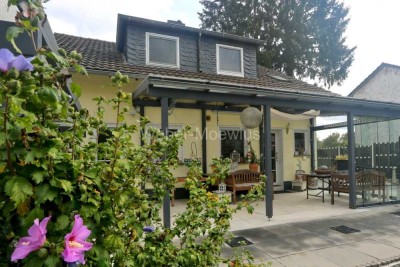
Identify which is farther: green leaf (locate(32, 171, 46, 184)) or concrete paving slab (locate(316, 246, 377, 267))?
concrete paving slab (locate(316, 246, 377, 267))

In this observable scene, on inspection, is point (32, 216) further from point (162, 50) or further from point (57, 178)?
point (162, 50)

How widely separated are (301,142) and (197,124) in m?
4.79

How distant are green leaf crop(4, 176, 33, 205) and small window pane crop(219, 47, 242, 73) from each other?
936 cm

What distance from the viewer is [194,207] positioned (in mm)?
2020

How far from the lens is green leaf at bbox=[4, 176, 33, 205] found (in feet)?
2.86

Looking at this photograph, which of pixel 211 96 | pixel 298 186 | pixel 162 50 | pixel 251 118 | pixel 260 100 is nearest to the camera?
pixel 211 96

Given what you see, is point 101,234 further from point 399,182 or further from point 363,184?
point 399,182

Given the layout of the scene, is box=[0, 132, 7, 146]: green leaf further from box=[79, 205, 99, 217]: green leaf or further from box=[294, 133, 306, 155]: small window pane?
box=[294, 133, 306, 155]: small window pane

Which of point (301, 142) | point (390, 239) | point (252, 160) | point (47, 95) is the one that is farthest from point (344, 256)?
point (301, 142)

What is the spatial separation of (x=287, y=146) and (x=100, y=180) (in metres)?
9.93

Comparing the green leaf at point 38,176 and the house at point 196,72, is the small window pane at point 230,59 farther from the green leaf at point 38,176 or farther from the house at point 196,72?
the green leaf at point 38,176

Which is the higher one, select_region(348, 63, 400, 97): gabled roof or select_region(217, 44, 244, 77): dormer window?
select_region(348, 63, 400, 97): gabled roof

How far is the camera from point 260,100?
234 inches

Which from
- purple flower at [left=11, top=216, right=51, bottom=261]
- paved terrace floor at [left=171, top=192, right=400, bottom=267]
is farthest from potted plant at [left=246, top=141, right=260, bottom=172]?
purple flower at [left=11, top=216, right=51, bottom=261]
